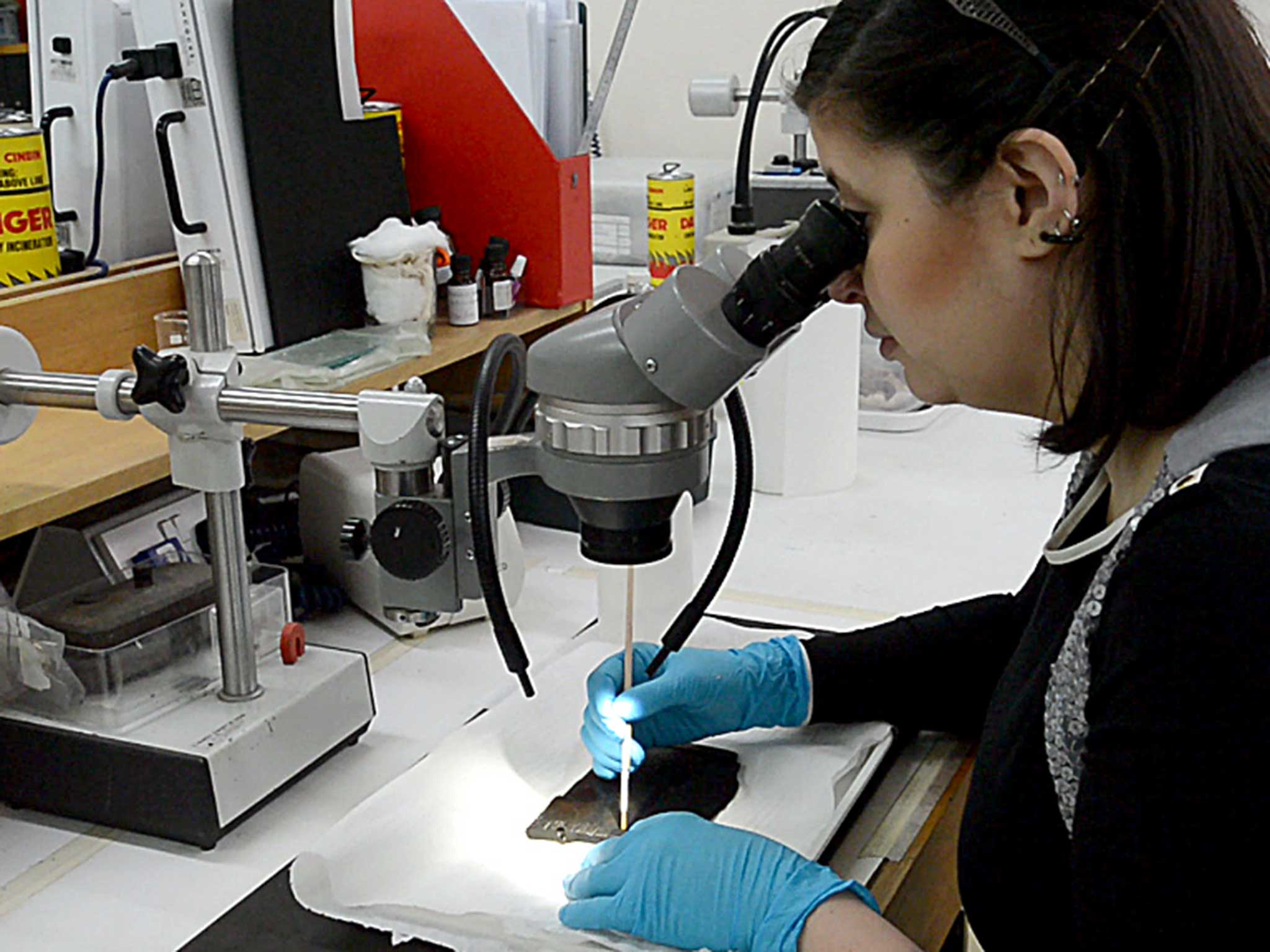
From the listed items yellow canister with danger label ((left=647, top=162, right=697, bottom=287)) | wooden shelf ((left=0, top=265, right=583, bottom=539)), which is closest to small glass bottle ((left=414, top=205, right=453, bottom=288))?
wooden shelf ((left=0, top=265, right=583, bottom=539))

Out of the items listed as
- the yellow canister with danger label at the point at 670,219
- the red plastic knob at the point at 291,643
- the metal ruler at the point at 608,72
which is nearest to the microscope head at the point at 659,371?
the red plastic knob at the point at 291,643

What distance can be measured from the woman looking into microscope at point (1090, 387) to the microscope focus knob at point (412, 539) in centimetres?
24

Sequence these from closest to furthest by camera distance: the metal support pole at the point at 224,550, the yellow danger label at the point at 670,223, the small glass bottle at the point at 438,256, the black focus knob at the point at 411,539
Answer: the black focus knob at the point at 411,539
the metal support pole at the point at 224,550
the small glass bottle at the point at 438,256
the yellow danger label at the point at 670,223

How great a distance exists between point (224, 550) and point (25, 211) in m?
0.59

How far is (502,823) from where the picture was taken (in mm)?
1059

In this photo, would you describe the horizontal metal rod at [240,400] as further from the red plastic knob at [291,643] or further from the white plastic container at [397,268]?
the white plastic container at [397,268]

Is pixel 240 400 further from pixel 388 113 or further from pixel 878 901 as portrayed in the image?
pixel 388 113

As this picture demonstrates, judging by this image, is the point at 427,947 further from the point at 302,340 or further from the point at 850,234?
the point at 302,340

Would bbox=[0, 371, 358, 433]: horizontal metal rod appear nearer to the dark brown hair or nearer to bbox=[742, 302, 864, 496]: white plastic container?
the dark brown hair

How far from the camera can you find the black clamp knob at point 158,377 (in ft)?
3.61

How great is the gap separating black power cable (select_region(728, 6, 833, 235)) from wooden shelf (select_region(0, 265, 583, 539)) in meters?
0.52

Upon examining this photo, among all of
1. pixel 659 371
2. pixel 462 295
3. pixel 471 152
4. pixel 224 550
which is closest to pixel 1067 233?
pixel 659 371

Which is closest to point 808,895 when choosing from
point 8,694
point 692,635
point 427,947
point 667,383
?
point 427,947

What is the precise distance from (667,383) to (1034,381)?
229 millimetres
